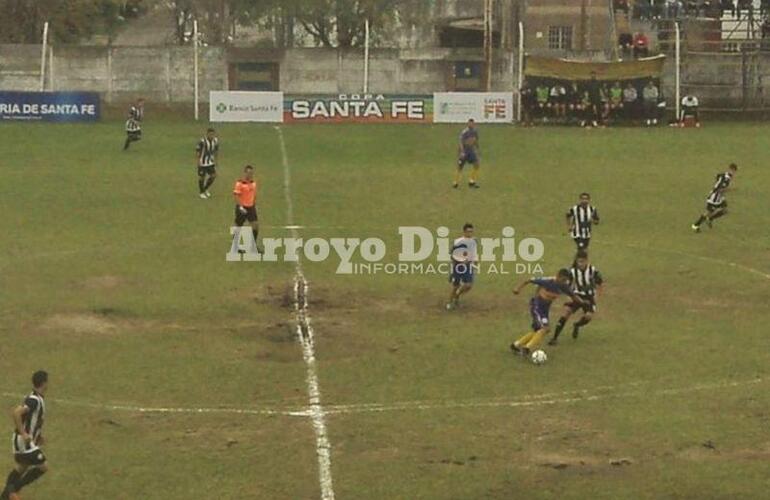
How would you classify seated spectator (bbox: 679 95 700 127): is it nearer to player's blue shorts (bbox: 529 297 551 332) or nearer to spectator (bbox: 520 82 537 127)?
spectator (bbox: 520 82 537 127)

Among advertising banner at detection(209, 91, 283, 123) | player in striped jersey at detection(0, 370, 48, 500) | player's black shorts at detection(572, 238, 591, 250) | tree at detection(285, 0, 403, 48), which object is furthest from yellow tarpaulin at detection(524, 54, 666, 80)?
player in striped jersey at detection(0, 370, 48, 500)

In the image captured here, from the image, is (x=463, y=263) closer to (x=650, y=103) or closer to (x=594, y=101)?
(x=594, y=101)

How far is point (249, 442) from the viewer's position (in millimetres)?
19500

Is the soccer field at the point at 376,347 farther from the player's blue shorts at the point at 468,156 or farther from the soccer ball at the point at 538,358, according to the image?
the player's blue shorts at the point at 468,156

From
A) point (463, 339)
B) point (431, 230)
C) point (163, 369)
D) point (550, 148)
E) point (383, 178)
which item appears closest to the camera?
point (163, 369)

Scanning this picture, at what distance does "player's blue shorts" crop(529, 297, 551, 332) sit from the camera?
24266 millimetres

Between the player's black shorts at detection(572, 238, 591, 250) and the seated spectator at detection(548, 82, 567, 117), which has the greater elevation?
the seated spectator at detection(548, 82, 567, 117)

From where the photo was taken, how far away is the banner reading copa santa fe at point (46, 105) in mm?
61688

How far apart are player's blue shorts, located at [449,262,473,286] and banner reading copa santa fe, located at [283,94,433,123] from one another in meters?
35.0

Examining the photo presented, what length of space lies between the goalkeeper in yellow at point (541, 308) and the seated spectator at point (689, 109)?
38.7 m

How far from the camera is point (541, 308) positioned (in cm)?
2450

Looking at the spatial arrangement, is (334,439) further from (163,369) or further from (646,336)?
(646,336)

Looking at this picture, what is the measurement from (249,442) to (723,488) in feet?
20.6

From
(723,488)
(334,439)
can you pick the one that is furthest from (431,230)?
(723,488)
